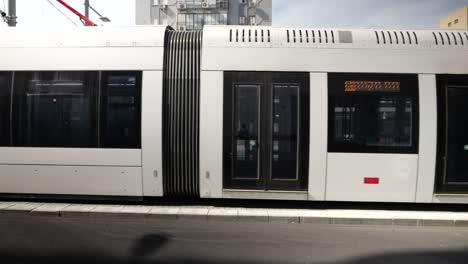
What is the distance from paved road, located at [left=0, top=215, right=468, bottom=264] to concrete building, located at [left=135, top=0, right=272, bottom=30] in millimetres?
44378

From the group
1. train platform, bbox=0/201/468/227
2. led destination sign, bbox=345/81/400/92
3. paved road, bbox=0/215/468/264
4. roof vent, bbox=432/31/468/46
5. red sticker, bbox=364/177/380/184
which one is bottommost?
paved road, bbox=0/215/468/264

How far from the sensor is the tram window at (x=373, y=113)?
6406 millimetres

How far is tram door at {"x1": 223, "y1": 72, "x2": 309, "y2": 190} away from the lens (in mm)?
6453

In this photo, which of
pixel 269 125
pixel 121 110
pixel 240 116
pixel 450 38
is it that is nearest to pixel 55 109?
pixel 121 110

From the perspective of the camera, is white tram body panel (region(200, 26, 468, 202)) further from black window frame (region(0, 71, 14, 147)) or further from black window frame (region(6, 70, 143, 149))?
black window frame (region(0, 71, 14, 147))

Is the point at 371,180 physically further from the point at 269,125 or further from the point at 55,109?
the point at 55,109

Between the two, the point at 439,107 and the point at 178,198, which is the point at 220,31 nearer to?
the point at 178,198

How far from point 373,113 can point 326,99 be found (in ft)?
2.92

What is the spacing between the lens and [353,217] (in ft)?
19.9

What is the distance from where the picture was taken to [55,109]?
6.68 meters

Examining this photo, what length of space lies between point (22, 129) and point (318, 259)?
560cm

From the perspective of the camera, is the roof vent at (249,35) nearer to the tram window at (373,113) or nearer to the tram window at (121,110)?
the tram window at (373,113)

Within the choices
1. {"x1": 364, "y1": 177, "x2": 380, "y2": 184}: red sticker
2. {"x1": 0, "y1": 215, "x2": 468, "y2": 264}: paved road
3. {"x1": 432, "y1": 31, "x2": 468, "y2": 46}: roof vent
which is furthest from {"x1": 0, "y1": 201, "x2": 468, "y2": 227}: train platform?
{"x1": 432, "y1": 31, "x2": 468, "y2": 46}: roof vent

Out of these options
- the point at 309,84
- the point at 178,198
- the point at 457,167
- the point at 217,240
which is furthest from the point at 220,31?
the point at 457,167
